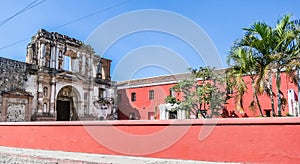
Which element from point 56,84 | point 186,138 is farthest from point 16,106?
point 186,138

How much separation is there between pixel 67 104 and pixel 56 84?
233 cm

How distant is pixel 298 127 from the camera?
568 centimetres

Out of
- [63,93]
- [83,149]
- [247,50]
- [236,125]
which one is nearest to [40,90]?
[63,93]

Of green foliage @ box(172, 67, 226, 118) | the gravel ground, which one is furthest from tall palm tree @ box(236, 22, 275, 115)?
green foliage @ box(172, 67, 226, 118)

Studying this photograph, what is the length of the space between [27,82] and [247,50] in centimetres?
1378

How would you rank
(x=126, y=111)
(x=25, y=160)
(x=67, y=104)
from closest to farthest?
(x=25, y=160) < (x=67, y=104) < (x=126, y=111)

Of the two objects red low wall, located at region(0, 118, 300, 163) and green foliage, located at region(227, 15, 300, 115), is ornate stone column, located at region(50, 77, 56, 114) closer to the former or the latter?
red low wall, located at region(0, 118, 300, 163)

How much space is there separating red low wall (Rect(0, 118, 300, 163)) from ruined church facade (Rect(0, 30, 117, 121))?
7.81m

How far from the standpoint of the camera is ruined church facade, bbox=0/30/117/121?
16.5m

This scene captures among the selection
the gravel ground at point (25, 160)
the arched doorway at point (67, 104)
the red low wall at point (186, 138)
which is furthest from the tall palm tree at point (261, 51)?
the arched doorway at point (67, 104)

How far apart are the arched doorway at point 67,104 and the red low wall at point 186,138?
10530 millimetres

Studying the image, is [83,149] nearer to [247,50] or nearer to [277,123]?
[277,123]

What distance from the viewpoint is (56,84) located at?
63.0ft

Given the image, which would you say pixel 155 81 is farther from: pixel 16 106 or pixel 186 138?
pixel 186 138
